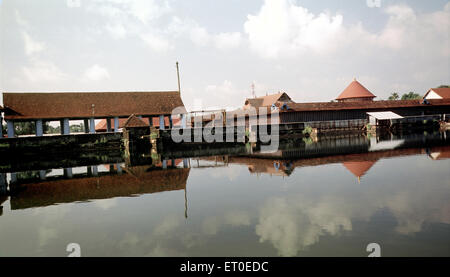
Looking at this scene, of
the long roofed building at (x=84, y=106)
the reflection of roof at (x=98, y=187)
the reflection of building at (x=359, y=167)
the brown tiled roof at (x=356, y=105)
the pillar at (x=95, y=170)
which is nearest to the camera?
the reflection of roof at (x=98, y=187)

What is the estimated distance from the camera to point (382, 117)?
3703 cm

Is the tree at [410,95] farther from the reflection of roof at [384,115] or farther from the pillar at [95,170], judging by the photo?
the pillar at [95,170]

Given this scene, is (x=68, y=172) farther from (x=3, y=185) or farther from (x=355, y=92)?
(x=355, y=92)

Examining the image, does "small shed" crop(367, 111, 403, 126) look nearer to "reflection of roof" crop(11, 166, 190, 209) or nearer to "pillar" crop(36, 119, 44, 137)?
"reflection of roof" crop(11, 166, 190, 209)

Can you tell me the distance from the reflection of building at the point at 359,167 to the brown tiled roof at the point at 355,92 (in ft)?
A: 130

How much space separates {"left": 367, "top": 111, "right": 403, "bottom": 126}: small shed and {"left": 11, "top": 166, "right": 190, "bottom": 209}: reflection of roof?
32415 mm

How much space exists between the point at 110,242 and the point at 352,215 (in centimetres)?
465

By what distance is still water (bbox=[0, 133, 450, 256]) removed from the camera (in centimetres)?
479

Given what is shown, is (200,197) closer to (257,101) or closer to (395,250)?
(395,250)

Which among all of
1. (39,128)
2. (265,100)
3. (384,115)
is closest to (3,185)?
(39,128)

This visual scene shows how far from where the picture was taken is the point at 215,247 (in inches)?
188

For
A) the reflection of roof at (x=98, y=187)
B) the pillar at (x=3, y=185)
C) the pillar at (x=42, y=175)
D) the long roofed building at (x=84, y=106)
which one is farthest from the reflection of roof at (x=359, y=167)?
the long roofed building at (x=84, y=106)

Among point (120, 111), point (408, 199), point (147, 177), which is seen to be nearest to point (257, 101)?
point (120, 111)

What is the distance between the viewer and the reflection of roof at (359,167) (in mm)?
10750
